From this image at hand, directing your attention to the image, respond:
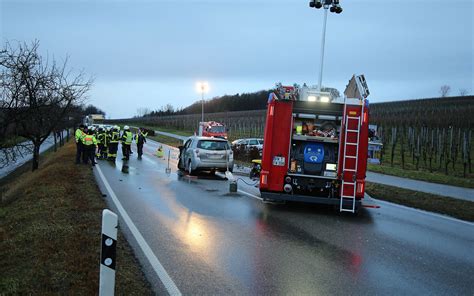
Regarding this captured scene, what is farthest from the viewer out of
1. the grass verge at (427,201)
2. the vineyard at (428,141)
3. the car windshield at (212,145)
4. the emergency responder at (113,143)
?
the vineyard at (428,141)

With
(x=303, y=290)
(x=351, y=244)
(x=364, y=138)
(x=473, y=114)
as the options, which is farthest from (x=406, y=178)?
(x=473, y=114)

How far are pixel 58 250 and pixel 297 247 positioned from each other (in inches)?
139

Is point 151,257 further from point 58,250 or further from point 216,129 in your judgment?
point 216,129

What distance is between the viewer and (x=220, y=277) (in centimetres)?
546

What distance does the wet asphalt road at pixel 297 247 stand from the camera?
17.4 ft

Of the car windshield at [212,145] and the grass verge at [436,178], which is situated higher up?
the car windshield at [212,145]

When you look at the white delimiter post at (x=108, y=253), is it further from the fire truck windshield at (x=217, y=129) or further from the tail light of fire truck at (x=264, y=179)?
the fire truck windshield at (x=217, y=129)

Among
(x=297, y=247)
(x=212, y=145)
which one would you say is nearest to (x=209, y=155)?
(x=212, y=145)

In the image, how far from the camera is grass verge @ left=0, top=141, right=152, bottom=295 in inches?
192

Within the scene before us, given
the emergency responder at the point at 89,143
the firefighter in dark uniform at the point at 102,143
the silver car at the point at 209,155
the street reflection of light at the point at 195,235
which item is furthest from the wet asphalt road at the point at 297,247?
the firefighter in dark uniform at the point at 102,143

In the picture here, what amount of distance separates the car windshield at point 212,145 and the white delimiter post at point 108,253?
13.6 metres

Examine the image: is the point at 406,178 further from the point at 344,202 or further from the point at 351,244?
the point at 351,244

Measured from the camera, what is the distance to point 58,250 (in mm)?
6133

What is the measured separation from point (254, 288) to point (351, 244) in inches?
110
